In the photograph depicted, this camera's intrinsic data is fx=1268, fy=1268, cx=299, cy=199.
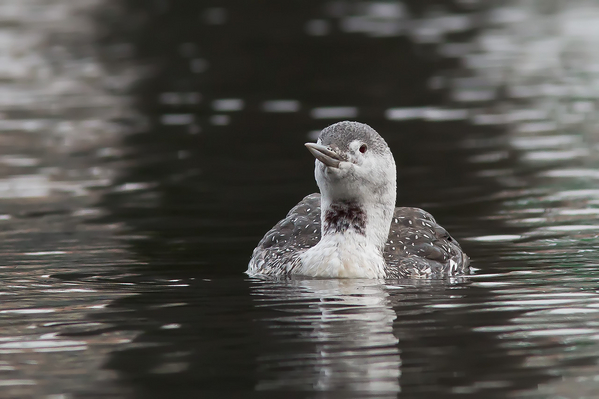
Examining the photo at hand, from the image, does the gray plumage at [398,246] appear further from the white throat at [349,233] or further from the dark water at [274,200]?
the dark water at [274,200]

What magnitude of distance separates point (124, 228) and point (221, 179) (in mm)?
3289

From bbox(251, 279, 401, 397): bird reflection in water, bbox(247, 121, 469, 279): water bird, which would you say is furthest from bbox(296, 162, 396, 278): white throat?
bbox(251, 279, 401, 397): bird reflection in water

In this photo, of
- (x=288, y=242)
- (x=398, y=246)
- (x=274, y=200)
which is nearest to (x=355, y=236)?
(x=398, y=246)

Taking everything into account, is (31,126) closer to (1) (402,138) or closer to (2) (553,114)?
(1) (402,138)

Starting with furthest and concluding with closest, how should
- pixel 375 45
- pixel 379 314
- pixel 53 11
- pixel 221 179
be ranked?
pixel 53 11
pixel 375 45
pixel 221 179
pixel 379 314

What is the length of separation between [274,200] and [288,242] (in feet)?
11.8

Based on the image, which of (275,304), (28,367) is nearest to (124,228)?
(275,304)

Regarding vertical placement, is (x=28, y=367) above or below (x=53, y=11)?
below

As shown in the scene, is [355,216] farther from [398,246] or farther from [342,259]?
[398,246]

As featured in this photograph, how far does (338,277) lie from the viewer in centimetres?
1120

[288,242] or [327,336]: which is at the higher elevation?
[288,242]

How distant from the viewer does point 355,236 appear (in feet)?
37.4

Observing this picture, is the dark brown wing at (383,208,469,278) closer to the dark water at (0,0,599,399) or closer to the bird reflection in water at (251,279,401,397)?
the dark water at (0,0,599,399)

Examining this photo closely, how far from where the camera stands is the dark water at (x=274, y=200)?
26.9 feet
